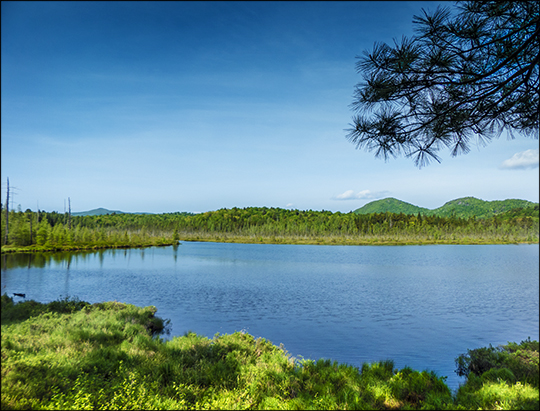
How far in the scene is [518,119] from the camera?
5.33m

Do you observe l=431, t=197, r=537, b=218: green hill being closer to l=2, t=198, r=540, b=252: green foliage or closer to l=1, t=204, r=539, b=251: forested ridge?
l=2, t=198, r=540, b=252: green foliage

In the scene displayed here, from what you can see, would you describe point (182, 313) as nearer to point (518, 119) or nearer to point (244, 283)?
point (244, 283)

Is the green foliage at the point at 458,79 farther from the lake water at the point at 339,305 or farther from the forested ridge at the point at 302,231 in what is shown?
the forested ridge at the point at 302,231

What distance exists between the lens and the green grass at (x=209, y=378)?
4.00 metres

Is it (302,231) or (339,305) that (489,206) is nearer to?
(339,305)

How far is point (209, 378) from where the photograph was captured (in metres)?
5.57

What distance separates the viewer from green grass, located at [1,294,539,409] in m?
4.00

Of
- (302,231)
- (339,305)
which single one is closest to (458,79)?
(339,305)

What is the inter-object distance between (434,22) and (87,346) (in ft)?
26.9

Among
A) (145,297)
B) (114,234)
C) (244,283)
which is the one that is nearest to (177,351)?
(145,297)

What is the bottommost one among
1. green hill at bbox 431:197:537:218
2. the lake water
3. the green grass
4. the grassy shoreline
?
the grassy shoreline

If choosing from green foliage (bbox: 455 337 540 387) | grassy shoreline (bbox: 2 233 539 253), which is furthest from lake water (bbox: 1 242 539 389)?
grassy shoreline (bbox: 2 233 539 253)

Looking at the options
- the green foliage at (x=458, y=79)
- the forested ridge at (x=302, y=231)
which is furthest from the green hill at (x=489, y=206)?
the forested ridge at (x=302, y=231)

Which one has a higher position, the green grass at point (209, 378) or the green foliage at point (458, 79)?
the green foliage at point (458, 79)
